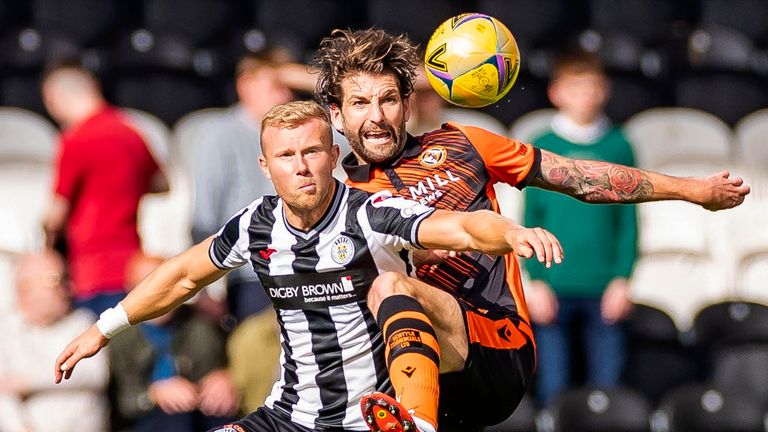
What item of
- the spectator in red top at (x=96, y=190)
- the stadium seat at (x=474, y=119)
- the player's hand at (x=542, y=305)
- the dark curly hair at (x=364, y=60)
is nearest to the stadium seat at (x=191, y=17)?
the stadium seat at (x=474, y=119)

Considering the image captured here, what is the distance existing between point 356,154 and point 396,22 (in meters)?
4.93

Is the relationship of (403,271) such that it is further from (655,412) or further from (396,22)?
(396,22)

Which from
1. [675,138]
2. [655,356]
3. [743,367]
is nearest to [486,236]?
[655,356]

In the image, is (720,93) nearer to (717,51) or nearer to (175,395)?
(717,51)

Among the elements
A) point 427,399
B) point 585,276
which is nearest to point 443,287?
point 427,399

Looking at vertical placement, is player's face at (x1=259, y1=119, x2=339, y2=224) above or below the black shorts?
above

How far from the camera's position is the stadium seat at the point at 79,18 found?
36.3ft

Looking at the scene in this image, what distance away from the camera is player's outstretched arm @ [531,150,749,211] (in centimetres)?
617

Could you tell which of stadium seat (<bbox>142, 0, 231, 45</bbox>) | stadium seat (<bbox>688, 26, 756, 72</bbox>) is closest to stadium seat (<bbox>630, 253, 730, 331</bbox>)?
stadium seat (<bbox>688, 26, 756, 72</bbox>)

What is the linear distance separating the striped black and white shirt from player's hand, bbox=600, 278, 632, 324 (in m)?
3.47

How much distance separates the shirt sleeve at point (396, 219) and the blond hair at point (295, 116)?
30 cm

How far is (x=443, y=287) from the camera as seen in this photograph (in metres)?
6.28

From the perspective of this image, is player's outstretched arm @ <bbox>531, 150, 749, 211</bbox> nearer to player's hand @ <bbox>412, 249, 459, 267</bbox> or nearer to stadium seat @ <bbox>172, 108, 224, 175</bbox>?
player's hand @ <bbox>412, 249, 459, 267</bbox>

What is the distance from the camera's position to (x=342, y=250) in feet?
18.8
